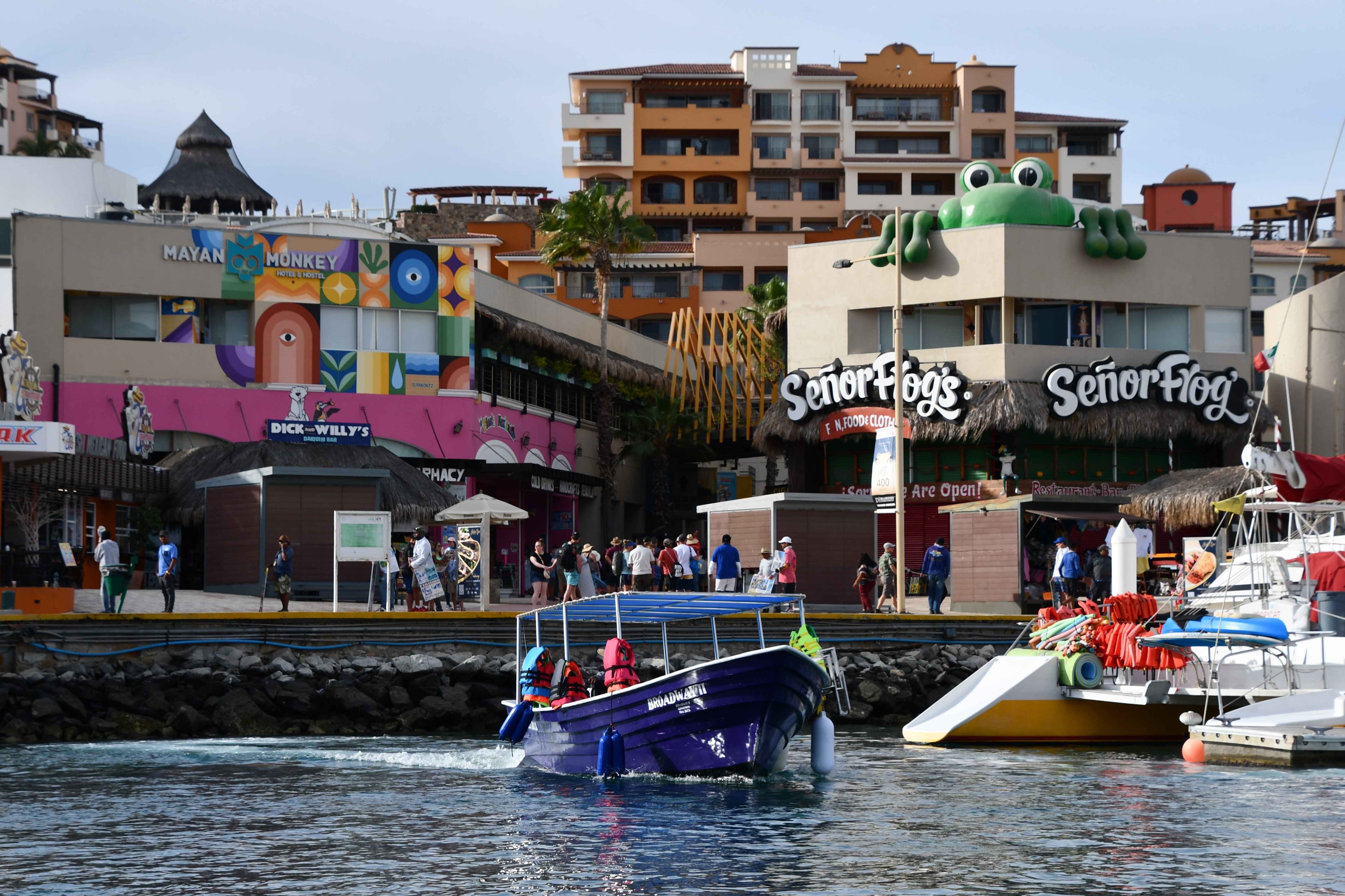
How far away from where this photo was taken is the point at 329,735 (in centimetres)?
2788

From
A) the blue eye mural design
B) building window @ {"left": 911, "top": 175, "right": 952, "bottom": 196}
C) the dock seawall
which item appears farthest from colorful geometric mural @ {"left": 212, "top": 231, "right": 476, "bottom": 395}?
building window @ {"left": 911, "top": 175, "right": 952, "bottom": 196}

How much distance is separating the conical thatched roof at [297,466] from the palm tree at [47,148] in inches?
2115

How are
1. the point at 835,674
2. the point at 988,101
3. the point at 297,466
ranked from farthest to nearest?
the point at 988,101
the point at 297,466
the point at 835,674

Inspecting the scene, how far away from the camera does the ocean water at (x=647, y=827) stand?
15227 mm

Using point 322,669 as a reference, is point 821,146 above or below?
above

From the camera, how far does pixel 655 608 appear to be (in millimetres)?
23250

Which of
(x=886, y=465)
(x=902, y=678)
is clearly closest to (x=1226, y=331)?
(x=886, y=465)

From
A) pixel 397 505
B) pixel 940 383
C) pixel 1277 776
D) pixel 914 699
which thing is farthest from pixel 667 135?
pixel 1277 776

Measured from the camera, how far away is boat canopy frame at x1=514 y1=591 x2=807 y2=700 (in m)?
22.2

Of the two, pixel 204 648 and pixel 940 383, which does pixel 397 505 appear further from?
pixel 940 383

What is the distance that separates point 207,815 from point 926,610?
2277cm

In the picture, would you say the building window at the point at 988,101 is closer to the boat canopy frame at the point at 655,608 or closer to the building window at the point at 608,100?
the building window at the point at 608,100

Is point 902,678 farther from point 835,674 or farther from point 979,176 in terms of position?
point 979,176

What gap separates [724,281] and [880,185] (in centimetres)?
1470
